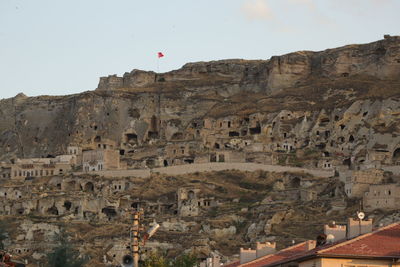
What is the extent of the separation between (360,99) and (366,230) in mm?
104101

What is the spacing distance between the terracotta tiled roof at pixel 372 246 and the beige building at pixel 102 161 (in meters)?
99.5

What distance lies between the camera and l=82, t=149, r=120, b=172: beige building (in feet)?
431

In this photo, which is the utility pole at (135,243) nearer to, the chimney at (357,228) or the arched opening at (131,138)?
the chimney at (357,228)

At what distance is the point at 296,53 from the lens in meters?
157

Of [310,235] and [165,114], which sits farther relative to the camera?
[165,114]

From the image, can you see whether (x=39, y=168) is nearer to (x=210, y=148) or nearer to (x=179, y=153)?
(x=179, y=153)

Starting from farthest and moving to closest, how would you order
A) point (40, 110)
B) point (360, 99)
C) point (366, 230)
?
1. point (40, 110)
2. point (360, 99)
3. point (366, 230)

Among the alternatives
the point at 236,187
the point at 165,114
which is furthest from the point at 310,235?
the point at 165,114

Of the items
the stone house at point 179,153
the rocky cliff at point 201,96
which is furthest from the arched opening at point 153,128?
the stone house at point 179,153

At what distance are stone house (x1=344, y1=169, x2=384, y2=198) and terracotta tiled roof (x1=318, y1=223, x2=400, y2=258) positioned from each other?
242 feet

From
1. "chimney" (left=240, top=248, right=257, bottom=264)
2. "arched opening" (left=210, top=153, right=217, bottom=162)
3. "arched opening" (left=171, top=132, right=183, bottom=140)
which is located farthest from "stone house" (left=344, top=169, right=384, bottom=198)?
"chimney" (left=240, top=248, right=257, bottom=264)

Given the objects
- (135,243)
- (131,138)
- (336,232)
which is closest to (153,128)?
(131,138)

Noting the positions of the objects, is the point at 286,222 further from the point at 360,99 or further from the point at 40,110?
the point at 40,110

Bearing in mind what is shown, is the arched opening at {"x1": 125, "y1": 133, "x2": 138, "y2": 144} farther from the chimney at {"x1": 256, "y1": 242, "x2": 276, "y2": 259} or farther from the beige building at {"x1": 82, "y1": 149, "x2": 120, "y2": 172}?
the chimney at {"x1": 256, "y1": 242, "x2": 276, "y2": 259}
